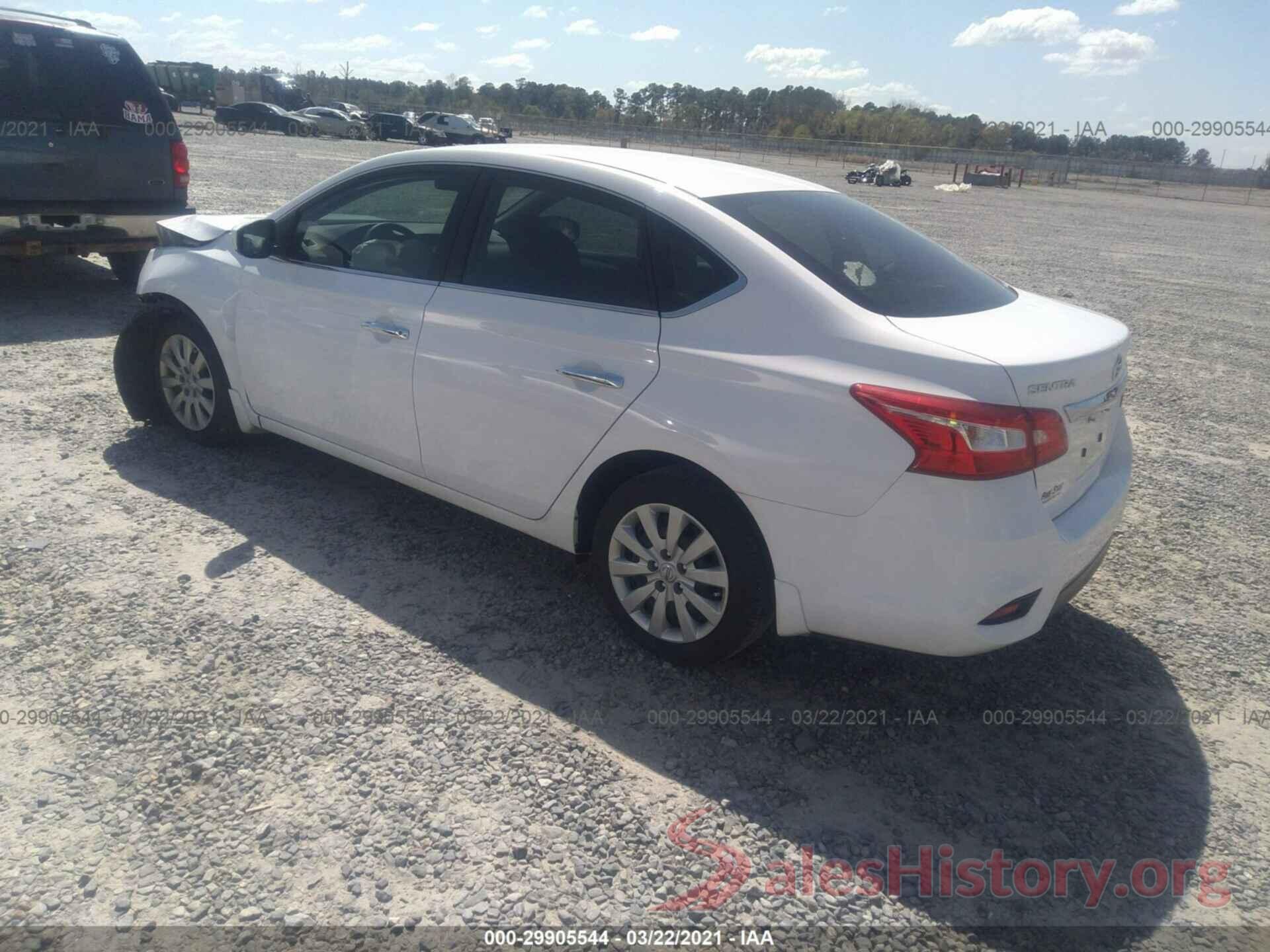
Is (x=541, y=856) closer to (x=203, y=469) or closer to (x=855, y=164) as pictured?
(x=203, y=469)

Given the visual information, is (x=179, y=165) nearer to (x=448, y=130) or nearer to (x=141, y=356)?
(x=141, y=356)

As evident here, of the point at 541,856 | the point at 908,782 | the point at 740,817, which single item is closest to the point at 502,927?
the point at 541,856

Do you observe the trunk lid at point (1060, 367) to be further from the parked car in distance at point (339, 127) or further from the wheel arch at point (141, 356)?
the parked car in distance at point (339, 127)

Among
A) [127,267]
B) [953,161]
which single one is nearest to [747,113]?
[953,161]

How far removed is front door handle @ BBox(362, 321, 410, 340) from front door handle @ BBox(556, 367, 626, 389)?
863 mm

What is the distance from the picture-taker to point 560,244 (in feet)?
12.1

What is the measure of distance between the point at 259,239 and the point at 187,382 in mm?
1075

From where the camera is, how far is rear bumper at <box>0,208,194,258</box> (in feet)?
25.3

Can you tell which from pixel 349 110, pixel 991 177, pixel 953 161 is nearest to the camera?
Answer: pixel 991 177

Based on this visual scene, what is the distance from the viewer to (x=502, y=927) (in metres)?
2.36

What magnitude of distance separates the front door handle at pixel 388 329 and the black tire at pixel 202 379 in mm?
1216

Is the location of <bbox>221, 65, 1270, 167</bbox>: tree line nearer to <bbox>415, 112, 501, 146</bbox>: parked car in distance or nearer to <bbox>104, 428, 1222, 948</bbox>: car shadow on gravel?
<bbox>415, 112, 501, 146</bbox>: parked car in distance

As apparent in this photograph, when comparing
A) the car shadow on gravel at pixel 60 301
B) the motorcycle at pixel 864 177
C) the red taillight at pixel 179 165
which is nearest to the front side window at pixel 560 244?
the car shadow on gravel at pixel 60 301

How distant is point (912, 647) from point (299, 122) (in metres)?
53.3
